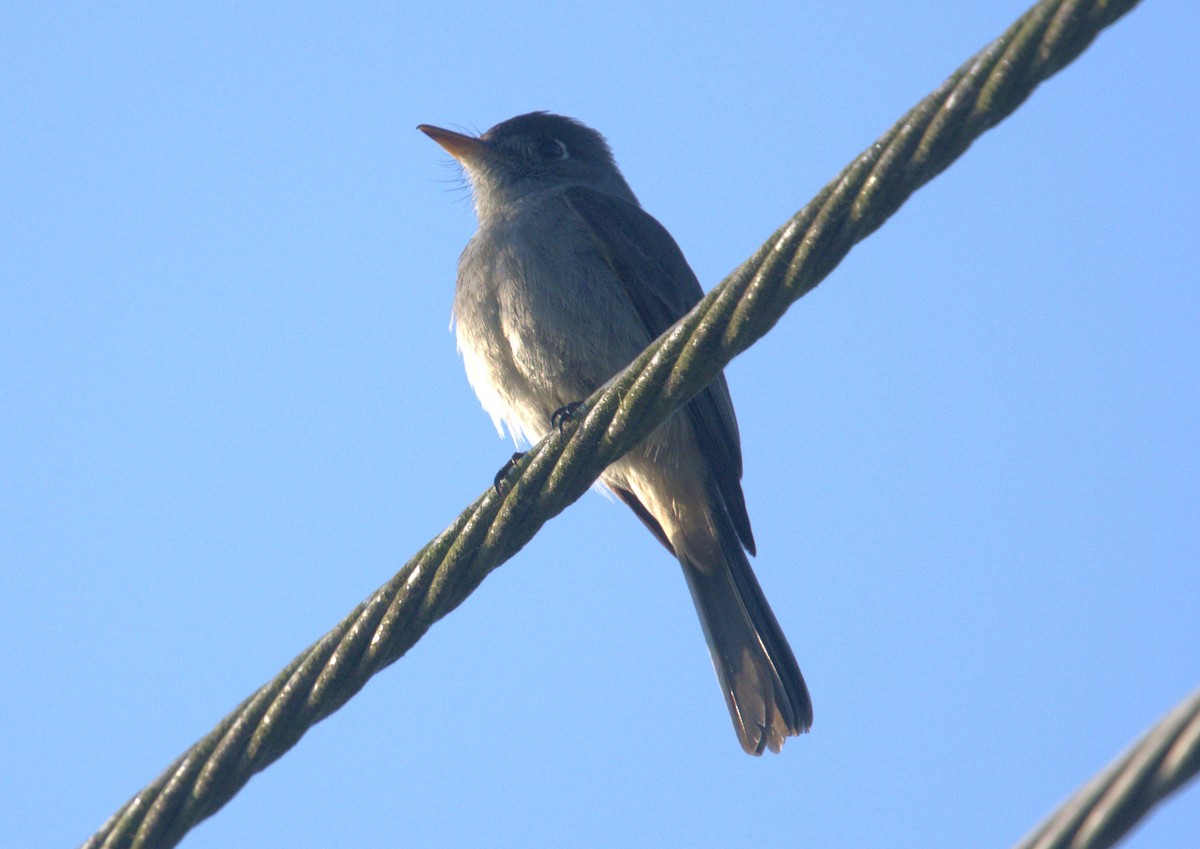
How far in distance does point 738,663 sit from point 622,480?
38.8 inches

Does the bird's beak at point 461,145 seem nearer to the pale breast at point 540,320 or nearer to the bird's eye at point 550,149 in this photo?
the bird's eye at point 550,149

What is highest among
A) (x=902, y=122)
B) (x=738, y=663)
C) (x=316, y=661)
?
(x=902, y=122)

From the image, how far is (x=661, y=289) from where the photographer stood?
6.50m

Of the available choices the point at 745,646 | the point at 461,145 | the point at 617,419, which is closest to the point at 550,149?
the point at 461,145

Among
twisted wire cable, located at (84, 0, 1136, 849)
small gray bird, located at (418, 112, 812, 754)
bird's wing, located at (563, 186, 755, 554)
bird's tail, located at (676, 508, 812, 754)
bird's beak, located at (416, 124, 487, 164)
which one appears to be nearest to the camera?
twisted wire cable, located at (84, 0, 1136, 849)

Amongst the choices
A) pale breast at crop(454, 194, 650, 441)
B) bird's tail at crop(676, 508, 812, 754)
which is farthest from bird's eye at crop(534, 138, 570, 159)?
bird's tail at crop(676, 508, 812, 754)

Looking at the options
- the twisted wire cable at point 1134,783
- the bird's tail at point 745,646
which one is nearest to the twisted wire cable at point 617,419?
the twisted wire cable at point 1134,783

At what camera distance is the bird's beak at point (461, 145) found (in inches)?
316

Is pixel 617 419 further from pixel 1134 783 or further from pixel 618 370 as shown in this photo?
pixel 618 370

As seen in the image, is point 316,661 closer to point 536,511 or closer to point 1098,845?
point 536,511

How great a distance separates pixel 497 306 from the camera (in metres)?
6.34

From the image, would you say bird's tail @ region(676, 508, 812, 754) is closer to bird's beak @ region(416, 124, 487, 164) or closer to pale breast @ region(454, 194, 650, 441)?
pale breast @ region(454, 194, 650, 441)

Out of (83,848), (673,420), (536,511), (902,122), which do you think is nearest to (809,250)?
(902,122)

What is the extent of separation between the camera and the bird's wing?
618 cm
